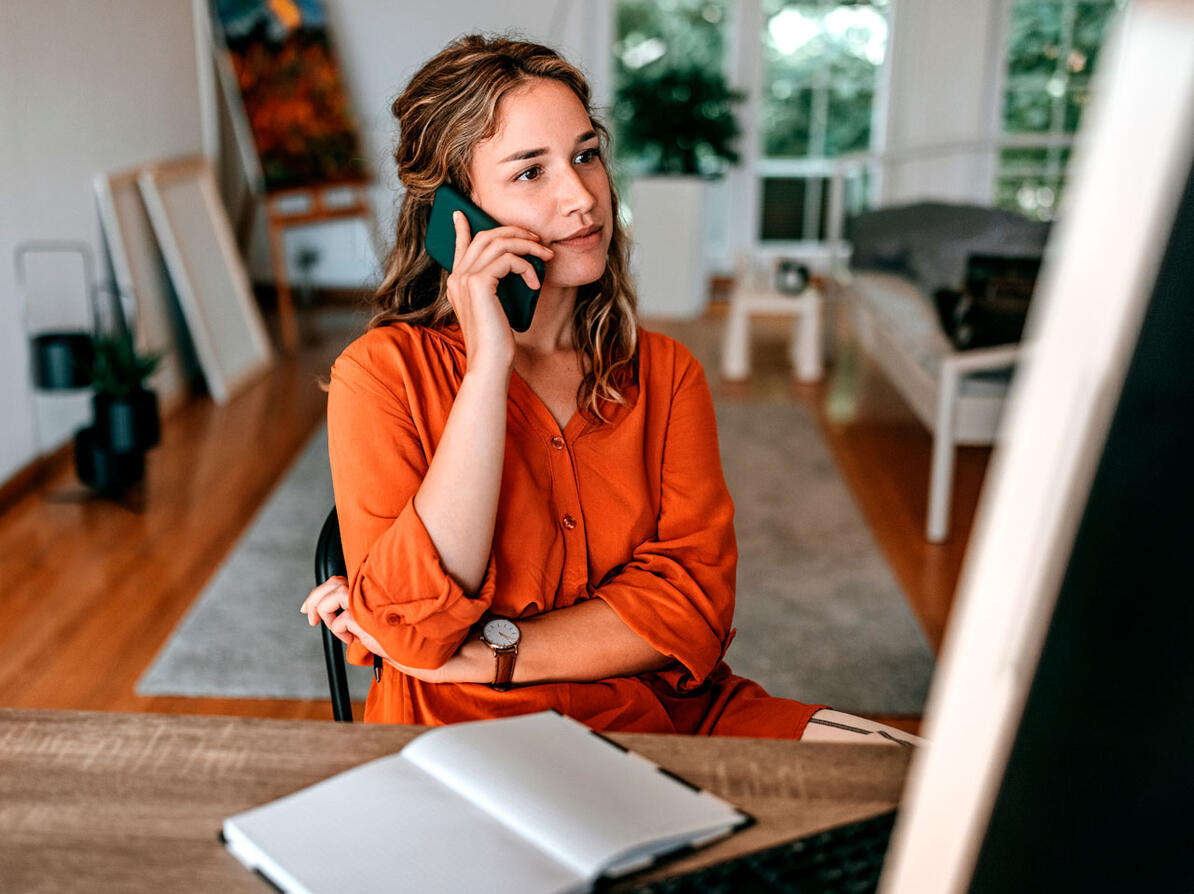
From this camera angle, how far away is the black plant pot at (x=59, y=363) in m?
3.18

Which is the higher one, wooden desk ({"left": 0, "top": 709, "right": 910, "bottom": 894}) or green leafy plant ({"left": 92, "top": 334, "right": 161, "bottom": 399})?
wooden desk ({"left": 0, "top": 709, "right": 910, "bottom": 894})

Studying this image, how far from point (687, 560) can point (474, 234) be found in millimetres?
440

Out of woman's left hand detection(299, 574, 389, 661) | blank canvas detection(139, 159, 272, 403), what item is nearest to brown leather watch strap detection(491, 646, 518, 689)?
woman's left hand detection(299, 574, 389, 661)

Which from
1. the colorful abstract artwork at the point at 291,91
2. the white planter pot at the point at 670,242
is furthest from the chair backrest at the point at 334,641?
the white planter pot at the point at 670,242

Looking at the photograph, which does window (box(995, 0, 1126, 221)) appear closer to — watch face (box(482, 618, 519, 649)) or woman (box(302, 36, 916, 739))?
woman (box(302, 36, 916, 739))

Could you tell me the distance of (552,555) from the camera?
1.27 meters

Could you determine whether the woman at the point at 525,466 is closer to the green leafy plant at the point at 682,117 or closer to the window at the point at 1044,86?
the green leafy plant at the point at 682,117

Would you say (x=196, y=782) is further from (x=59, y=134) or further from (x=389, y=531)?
(x=59, y=134)

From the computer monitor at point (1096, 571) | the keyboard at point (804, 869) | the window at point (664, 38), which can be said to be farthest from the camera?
the window at point (664, 38)

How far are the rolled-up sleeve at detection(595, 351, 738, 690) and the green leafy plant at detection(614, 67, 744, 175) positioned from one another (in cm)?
500

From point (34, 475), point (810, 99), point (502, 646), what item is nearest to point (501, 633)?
point (502, 646)

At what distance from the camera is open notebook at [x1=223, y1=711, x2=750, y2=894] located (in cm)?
69

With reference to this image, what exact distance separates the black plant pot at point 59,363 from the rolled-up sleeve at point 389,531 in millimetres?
2260

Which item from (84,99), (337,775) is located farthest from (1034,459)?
(84,99)
